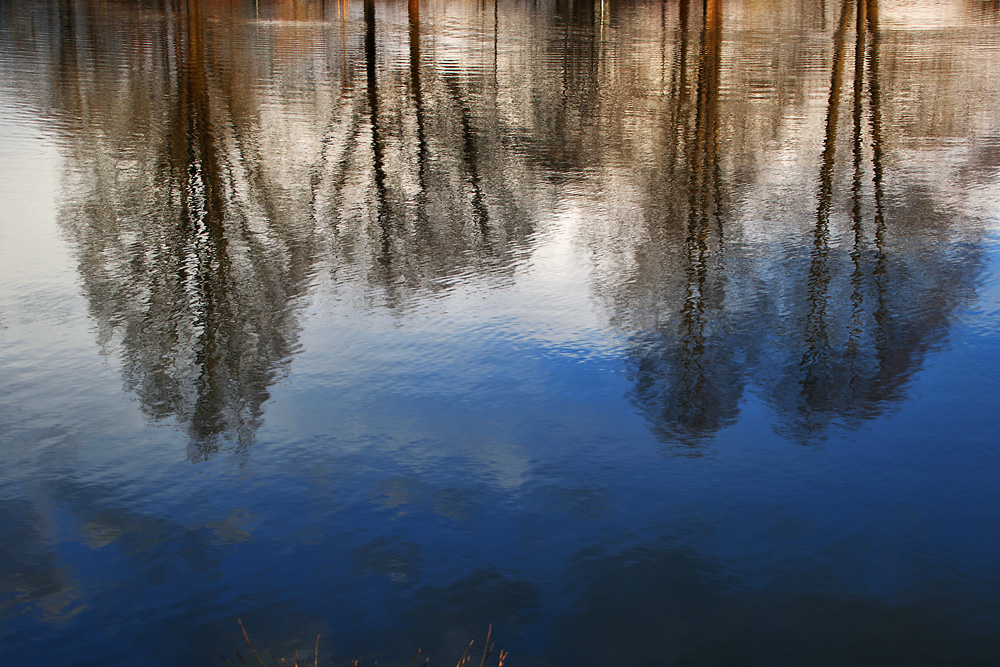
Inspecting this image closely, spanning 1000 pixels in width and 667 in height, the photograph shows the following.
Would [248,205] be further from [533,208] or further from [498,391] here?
[498,391]

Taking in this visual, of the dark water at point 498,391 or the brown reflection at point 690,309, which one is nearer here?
the dark water at point 498,391

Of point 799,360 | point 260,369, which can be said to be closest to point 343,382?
point 260,369

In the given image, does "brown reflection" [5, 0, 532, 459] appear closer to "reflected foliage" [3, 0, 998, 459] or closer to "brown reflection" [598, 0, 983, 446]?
"reflected foliage" [3, 0, 998, 459]

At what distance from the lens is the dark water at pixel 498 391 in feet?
16.8

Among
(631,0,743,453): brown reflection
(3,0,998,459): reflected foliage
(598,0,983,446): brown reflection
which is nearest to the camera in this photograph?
(631,0,743,453): brown reflection

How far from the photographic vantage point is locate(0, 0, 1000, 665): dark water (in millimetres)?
5121

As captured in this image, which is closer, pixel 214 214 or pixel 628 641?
pixel 628 641

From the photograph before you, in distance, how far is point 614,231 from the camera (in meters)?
11.9

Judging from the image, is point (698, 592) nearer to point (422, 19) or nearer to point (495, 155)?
point (495, 155)

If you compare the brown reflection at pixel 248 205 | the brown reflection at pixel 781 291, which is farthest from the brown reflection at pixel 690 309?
the brown reflection at pixel 248 205

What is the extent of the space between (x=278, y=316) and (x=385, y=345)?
129 cm

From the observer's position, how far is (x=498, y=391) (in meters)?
7.68

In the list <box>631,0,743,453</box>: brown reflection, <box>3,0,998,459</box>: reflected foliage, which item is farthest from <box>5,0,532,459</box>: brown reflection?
<box>631,0,743,453</box>: brown reflection

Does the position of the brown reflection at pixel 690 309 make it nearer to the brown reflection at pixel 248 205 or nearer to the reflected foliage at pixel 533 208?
the reflected foliage at pixel 533 208
